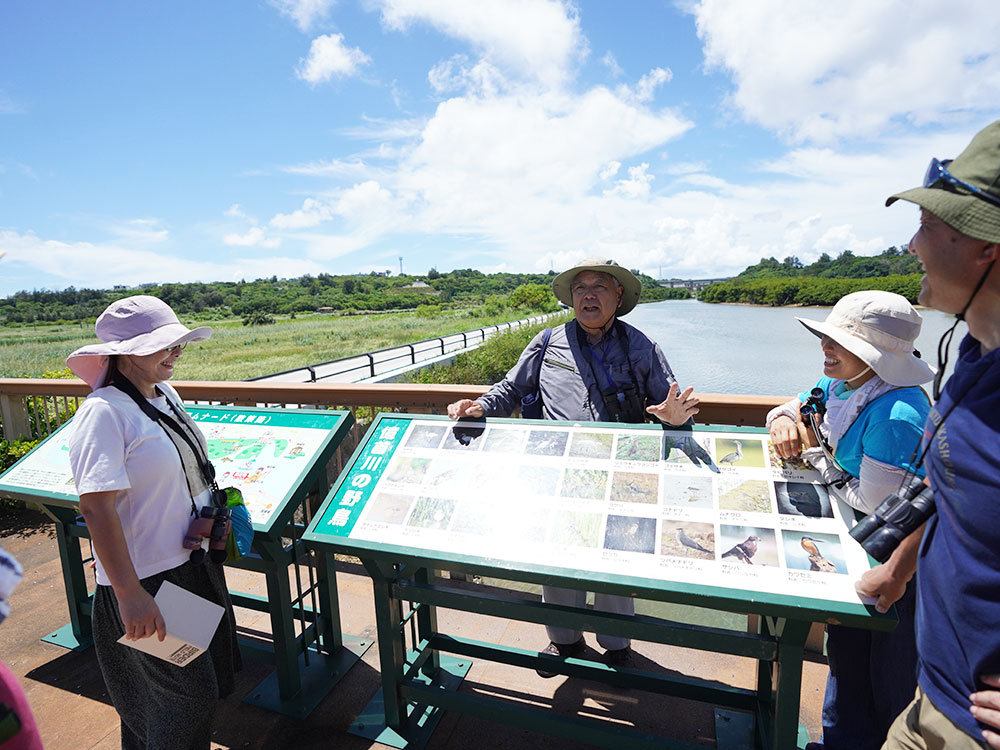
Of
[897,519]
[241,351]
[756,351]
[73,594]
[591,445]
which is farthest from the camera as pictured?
[241,351]

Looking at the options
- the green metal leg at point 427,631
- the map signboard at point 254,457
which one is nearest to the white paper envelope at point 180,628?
the map signboard at point 254,457

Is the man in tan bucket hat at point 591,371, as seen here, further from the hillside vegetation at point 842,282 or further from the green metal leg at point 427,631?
the hillside vegetation at point 842,282

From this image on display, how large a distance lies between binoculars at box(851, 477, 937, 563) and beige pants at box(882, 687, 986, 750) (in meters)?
0.34

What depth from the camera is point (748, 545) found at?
1.93m

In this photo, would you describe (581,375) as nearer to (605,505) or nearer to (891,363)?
(605,505)

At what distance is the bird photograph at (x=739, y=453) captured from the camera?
7.23 ft

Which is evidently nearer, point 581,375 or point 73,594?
point 581,375

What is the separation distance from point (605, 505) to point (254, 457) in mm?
1837

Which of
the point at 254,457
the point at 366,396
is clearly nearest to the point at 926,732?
the point at 254,457

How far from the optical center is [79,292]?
91.9 meters

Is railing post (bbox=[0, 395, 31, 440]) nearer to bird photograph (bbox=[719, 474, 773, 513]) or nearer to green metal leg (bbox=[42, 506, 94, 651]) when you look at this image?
green metal leg (bbox=[42, 506, 94, 651])

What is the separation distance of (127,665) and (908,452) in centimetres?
287

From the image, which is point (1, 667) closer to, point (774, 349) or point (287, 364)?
point (774, 349)

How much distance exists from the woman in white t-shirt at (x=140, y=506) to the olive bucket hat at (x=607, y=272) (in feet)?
5.79
